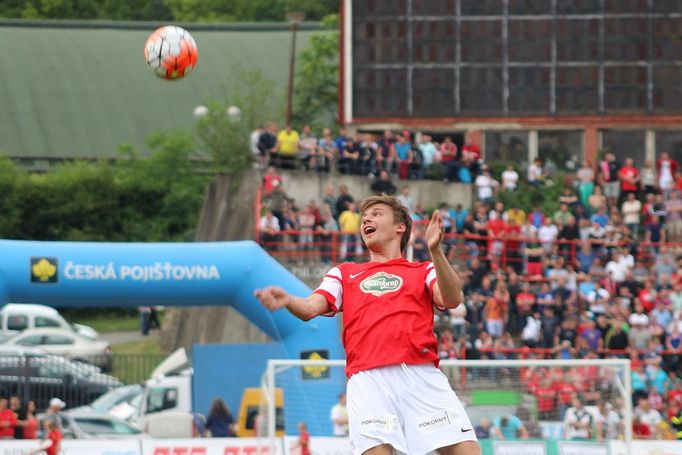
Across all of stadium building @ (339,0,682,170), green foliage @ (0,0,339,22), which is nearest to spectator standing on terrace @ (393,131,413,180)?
stadium building @ (339,0,682,170)

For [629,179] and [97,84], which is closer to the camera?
[629,179]

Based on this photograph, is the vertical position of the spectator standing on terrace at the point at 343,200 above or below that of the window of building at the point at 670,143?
below

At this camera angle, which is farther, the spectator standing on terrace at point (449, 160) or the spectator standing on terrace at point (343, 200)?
the spectator standing on terrace at point (449, 160)

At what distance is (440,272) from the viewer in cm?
816

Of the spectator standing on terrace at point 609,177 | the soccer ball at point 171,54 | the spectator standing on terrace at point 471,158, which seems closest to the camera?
the soccer ball at point 171,54

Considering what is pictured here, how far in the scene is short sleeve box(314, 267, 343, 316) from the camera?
28.2ft

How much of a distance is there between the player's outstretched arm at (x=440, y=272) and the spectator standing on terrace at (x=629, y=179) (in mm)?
21682

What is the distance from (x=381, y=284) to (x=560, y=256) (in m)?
19.1

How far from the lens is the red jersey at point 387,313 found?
8.47 metres

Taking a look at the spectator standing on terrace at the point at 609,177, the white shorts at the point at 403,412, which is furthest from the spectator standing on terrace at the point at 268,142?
the white shorts at the point at 403,412

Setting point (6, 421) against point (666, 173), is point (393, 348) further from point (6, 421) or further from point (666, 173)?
point (666, 173)

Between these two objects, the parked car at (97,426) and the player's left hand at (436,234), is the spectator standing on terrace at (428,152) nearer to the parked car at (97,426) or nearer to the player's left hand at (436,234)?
the parked car at (97,426)

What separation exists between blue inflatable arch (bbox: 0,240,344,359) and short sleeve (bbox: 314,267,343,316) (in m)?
11.3

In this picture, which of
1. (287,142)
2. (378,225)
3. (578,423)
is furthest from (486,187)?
(378,225)
